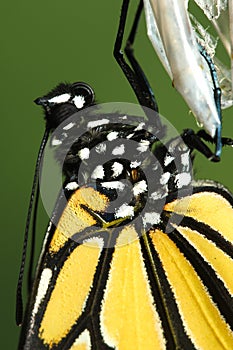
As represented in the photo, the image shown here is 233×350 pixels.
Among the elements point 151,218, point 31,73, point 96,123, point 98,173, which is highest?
point 31,73

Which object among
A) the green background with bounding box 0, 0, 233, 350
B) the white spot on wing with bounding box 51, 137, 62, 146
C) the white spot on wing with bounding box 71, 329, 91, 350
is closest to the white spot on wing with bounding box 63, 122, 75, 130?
the white spot on wing with bounding box 51, 137, 62, 146

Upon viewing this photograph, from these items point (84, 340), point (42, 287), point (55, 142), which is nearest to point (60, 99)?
point (55, 142)

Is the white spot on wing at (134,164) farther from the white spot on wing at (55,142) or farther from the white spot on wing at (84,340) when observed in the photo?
the white spot on wing at (84,340)

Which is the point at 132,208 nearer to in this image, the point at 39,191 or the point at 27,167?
the point at 39,191

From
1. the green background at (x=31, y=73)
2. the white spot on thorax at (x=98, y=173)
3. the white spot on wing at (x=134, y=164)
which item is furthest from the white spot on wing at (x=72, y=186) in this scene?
the green background at (x=31, y=73)

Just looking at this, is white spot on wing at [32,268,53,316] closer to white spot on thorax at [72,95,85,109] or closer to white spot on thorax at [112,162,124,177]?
white spot on thorax at [112,162,124,177]

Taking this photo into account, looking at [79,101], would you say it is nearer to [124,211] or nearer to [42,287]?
[124,211]

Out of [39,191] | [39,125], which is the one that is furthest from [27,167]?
[39,191]
